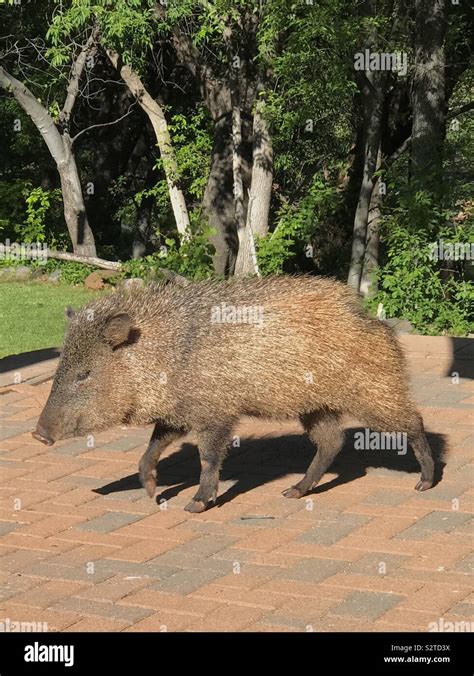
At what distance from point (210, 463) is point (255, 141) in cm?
1073

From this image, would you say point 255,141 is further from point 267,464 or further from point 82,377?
point 82,377

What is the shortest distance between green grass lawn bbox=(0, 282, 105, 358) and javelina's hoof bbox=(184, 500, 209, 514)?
5.40 metres

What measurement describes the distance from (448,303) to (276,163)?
19.3 feet

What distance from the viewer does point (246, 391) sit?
6672 millimetres

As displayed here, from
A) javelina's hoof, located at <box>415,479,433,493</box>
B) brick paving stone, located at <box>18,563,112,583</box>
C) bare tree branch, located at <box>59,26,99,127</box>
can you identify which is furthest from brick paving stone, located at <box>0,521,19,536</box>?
bare tree branch, located at <box>59,26,99,127</box>

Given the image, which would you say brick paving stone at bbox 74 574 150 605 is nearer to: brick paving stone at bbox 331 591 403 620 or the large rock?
brick paving stone at bbox 331 591 403 620

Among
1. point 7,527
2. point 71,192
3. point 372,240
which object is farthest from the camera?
point 71,192

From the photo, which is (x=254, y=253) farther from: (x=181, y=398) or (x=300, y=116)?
(x=181, y=398)

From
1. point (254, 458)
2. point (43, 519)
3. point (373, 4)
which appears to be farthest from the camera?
point (373, 4)

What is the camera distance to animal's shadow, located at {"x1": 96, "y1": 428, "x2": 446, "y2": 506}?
725 cm

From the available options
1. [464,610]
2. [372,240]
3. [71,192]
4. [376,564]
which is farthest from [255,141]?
[464,610]

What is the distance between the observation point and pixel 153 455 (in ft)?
22.8
